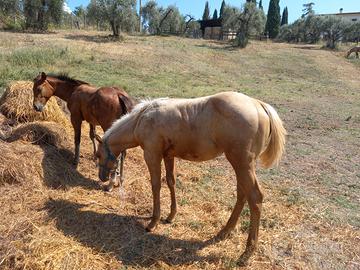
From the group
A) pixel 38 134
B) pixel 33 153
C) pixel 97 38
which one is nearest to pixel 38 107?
pixel 38 134

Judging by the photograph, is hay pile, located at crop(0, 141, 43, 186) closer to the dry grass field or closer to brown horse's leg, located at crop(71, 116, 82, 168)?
the dry grass field

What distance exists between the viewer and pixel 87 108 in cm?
629

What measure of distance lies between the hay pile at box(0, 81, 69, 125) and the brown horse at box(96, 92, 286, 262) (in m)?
3.26

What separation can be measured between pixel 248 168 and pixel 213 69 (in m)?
20.9

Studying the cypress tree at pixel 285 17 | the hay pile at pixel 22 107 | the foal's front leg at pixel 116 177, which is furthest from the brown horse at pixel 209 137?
the cypress tree at pixel 285 17

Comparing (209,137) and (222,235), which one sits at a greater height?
(209,137)

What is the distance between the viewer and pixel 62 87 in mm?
6961

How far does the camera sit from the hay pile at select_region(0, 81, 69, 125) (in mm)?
7438

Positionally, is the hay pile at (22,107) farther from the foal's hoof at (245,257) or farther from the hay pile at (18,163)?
the foal's hoof at (245,257)

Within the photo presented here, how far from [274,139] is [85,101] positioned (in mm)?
3683

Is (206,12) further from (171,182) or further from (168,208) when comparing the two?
(171,182)

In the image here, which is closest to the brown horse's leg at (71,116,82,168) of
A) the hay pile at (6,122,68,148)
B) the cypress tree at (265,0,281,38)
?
the hay pile at (6,122,68,148)

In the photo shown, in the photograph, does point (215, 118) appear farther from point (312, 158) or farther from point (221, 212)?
point (312, 158)

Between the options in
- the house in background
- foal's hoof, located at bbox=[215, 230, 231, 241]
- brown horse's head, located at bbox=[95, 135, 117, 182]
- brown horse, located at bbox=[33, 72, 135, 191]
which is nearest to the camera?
foal's hoof, located at bbox=[215, 230, 231, 241]
